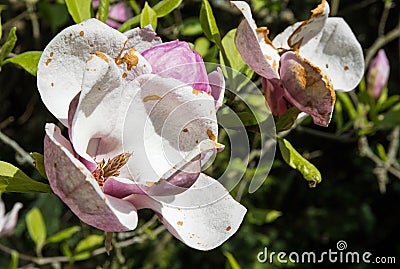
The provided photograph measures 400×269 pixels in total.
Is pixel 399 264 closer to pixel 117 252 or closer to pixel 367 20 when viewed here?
pixel 367 20

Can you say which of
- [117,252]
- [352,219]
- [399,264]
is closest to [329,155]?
[352,219]

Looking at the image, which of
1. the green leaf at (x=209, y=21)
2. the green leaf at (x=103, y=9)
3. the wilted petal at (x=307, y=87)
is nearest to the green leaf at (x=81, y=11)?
the green leaf at (x=103, y=9)

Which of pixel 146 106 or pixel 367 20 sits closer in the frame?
pixel 146 106

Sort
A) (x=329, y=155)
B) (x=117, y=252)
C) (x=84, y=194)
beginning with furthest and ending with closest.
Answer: (x=329, y=155) < (x=117, y=252) < (x=84, y=194)

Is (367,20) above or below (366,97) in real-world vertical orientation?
below

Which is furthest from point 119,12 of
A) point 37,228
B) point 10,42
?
point 10,42

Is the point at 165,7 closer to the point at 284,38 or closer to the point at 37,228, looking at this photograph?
the point at 284,38
